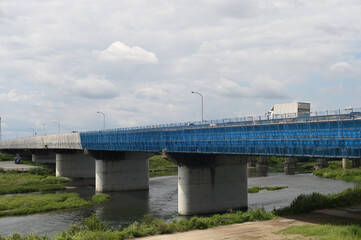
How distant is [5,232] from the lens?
4534cm

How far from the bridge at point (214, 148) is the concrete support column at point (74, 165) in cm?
1267

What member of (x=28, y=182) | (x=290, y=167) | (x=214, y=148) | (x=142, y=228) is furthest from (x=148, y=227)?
(x=290, y=167)

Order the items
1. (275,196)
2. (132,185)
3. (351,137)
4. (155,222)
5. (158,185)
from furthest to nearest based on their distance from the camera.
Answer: (158,185), (132,185), (275,196), (155,222), (351,137)

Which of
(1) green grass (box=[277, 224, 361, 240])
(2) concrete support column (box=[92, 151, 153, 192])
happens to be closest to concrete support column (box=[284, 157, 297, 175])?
(2) concrete support column (box=[92, 151, 153, 192])

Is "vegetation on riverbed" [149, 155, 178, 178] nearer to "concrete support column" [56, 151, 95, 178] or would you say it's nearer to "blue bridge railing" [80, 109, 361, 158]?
"concrete support column" [56, 151, 95, 178]

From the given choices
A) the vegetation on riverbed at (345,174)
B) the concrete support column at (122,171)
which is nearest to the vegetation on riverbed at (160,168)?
the concrete support column at (122,171)

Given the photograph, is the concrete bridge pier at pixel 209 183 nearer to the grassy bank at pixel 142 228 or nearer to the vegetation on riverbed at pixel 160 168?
the grassy bank at pixel 142 228

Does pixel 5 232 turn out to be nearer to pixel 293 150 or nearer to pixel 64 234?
pixel 64 234

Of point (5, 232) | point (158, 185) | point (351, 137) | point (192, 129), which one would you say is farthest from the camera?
point (158, 185)

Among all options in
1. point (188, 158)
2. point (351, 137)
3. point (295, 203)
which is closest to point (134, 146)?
point (188, 158)

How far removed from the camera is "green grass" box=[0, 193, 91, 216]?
58844 mm

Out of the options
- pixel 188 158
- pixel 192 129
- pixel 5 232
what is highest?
pixel 192 129

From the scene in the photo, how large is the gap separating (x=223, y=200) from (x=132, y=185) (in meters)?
31.4

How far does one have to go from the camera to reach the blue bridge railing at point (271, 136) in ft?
116
